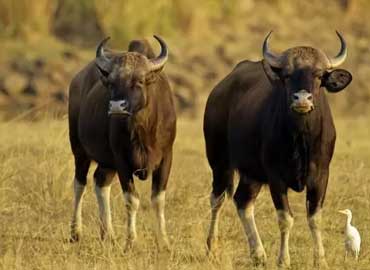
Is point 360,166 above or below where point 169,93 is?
below

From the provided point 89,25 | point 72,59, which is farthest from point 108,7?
point 72,59

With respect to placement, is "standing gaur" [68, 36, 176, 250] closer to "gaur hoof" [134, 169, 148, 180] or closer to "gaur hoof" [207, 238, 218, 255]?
"gaur hoof" [134, 169, 148, 180]

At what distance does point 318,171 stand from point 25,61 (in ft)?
62.3

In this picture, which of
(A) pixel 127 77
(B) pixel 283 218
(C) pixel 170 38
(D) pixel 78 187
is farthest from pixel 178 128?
(B) pixel 283 218

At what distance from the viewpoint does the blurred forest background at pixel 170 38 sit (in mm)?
27531

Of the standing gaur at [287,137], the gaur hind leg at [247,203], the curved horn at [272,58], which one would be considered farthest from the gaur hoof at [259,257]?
the curved horn at [272,58]

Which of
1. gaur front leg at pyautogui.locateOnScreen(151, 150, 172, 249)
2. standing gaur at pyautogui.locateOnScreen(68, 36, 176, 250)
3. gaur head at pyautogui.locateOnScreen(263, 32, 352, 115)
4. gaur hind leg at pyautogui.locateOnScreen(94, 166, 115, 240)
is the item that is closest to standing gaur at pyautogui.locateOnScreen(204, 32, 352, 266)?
gaur head at pyautogui.locateOnScreen(263, 32, 352, 115)

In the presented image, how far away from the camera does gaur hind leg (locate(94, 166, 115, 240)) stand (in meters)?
11.7

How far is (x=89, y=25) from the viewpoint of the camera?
104 ft

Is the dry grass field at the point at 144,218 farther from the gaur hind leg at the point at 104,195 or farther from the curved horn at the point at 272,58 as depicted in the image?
the curved horn at the point at 272,58

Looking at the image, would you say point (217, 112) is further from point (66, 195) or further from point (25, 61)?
point (25, 61)

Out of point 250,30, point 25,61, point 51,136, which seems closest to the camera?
point 51,136

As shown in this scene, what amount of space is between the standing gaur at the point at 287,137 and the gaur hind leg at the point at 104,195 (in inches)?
48.2

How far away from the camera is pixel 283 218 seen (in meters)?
10.1
